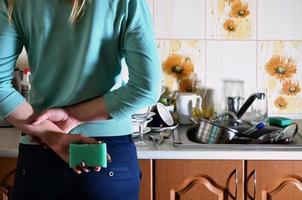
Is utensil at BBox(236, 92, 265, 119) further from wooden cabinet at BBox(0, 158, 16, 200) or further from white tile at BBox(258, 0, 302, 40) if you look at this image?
wooden cabinet at BBox(0, 158, 16, 200)

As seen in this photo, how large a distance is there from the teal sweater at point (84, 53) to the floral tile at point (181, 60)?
95cm

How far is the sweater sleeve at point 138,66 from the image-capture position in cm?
91

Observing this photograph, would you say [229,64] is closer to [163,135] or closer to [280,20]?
[280,20]

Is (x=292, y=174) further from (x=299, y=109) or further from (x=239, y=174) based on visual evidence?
(x=299, y=109)

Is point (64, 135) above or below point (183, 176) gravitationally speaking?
above

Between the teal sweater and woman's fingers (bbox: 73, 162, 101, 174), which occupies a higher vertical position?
the teal sweater

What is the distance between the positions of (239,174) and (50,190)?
2.23ft

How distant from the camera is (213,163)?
144 cm

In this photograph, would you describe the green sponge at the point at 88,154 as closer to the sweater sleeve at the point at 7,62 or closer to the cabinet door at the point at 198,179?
the sweater sleeve at the point at 7,62

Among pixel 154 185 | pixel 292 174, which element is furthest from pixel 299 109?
pixel 154 185

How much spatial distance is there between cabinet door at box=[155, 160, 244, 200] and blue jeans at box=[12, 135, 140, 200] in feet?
1.44

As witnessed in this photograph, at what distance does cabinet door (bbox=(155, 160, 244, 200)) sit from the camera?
1.44m

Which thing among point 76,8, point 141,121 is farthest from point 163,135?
point 76,8

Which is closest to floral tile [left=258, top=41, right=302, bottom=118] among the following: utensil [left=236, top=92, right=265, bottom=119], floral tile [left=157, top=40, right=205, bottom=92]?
utensil [left=236, top=92, right=265, bottom=119]
